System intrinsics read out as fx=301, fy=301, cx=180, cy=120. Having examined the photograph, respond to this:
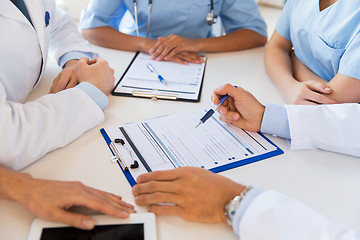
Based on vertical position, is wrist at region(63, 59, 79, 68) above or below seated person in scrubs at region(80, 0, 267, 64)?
below

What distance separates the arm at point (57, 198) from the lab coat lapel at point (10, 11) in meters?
0.42

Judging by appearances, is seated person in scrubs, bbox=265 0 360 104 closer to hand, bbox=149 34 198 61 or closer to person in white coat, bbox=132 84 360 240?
person in white coat, bbox=132 84 360 240

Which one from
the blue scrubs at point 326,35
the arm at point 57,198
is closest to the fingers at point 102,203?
the arm at point 57,198

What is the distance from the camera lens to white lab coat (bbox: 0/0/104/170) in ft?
2.07

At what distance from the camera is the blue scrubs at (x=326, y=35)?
833 mm

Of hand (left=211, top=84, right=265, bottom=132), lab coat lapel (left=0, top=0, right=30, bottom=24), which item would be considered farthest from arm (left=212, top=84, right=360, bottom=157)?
lab coat lapel (left=0, top=0, right=30, bottom=24)

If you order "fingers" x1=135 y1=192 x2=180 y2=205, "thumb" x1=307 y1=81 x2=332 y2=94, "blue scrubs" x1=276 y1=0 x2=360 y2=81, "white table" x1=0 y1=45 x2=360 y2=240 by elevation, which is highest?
"blue scrubs" x1=276 y1=0 x2=360 y2=81

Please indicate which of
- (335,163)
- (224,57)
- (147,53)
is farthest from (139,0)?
(335,163)

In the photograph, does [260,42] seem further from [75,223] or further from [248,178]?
[75,223]


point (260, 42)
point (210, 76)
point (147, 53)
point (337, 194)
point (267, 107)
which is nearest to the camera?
point (337, 194)

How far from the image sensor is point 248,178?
25.3 inches

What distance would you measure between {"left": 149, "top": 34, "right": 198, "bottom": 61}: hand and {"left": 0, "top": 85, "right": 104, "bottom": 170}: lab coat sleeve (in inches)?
17.4

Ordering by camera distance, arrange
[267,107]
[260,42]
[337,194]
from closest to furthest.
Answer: [337,194] < [267,107] < [260,42]

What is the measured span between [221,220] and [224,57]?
2.71ft
